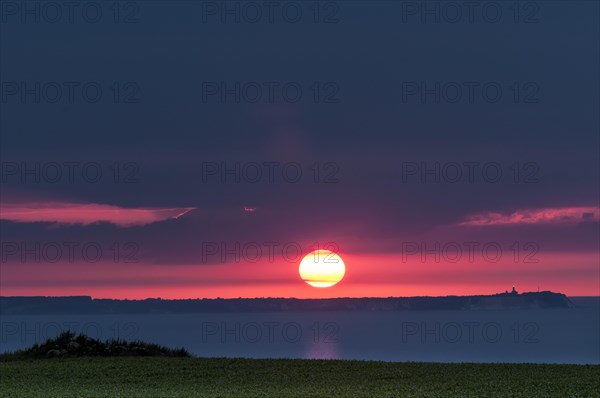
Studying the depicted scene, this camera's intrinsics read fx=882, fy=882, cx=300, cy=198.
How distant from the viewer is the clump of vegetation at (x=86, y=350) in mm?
44062

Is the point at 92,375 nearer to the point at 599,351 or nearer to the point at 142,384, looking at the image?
the point at 142,384

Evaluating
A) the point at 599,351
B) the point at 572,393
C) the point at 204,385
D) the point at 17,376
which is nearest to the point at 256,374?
the point at 204,385

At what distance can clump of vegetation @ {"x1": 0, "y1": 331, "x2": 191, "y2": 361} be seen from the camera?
4406 centimetres

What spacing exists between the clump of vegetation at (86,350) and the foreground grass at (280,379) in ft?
6.22

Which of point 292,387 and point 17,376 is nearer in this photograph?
point 292,387

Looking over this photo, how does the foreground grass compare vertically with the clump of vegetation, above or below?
below

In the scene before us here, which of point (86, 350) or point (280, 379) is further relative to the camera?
point (86, 350)

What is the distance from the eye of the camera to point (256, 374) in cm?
3522

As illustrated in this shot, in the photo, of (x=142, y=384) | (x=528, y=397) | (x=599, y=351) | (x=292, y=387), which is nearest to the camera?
(x=528, y=397)

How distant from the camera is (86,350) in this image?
4438cm

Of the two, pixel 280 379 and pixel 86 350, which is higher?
pixel 86 350

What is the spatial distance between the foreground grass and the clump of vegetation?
1896 millimetres

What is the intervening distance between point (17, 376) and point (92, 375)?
10.2ft

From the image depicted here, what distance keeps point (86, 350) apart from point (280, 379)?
14769 mm
